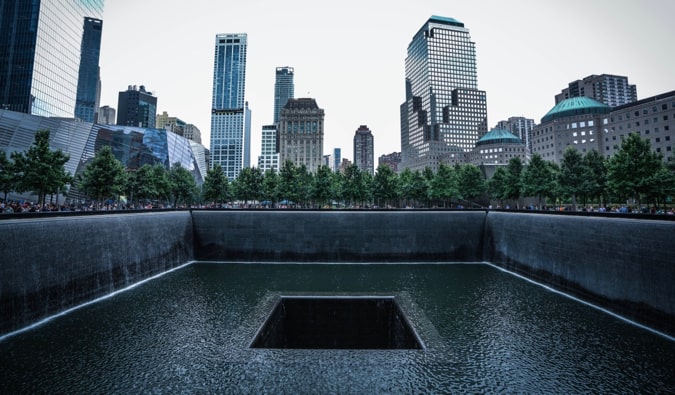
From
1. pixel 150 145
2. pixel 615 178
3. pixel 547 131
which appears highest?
pixel 547 131

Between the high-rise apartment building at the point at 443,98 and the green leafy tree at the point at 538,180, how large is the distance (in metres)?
114

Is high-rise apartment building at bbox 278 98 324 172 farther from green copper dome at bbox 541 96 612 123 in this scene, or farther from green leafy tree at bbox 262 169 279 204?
green leafy tree at bbox 262 169 279 204

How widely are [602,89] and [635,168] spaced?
198 metres

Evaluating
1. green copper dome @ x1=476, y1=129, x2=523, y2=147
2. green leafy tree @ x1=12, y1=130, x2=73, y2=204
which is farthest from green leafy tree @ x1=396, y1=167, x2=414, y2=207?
green copper dome @ x1=476, y1=129, x2=523, y2=147

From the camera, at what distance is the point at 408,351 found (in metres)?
8.58

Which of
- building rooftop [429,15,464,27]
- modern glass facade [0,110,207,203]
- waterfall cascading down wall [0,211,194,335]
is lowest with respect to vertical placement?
waterfall cascading down wall [0,211,194,335]

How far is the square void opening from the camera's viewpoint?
13.2 m

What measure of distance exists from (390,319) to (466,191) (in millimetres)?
50380

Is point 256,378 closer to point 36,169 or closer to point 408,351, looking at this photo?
point 408,351

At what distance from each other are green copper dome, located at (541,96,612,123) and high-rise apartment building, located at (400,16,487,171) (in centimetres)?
4988

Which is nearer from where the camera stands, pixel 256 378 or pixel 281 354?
pixel 256 378

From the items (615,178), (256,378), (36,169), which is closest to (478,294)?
(256,378)

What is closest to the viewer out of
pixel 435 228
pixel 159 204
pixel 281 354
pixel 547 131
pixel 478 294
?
pixel 281 354

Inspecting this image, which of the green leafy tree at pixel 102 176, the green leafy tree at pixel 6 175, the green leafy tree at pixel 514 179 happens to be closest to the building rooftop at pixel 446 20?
the green leafy tree at pixel 514 179
